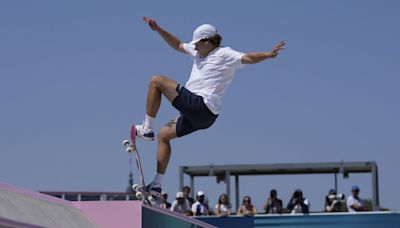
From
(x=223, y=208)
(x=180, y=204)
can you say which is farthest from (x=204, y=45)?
(x=223, y=208)

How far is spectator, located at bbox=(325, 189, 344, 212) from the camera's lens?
19438 millimetres

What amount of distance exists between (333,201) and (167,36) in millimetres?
9888

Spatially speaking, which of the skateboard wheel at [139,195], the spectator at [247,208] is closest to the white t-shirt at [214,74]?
the skateboard wheel at [139,195]

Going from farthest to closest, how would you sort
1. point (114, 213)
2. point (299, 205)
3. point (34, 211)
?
point (299, 205) < point (114, 213) < point (34, 211)

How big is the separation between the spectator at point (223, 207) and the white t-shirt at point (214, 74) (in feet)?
31.3

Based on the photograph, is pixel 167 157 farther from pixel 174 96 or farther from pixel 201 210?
pixel 201 210

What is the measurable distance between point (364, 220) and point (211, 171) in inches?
209

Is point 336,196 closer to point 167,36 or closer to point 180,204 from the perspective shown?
point 180,204

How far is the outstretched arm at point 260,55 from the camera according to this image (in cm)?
955

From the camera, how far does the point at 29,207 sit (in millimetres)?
7617

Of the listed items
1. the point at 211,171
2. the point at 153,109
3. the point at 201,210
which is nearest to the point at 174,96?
the point at 153,109

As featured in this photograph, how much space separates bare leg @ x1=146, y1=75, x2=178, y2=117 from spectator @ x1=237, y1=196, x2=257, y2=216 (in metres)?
9.93

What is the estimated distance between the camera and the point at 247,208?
64.4ft

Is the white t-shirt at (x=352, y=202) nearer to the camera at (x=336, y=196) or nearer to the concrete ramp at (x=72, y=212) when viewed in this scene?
the camera at (x=336, y=196)
